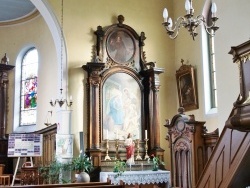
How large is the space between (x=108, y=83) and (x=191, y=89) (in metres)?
2.14

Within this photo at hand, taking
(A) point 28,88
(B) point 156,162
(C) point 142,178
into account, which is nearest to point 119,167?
(C) point 142,178

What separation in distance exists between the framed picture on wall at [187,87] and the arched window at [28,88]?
486 centimetres

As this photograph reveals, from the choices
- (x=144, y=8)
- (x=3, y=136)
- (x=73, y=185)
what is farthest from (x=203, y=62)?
(x=3, y=136)

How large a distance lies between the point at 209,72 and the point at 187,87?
78cm

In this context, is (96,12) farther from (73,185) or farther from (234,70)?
(73,185)

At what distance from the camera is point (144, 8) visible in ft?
35.7

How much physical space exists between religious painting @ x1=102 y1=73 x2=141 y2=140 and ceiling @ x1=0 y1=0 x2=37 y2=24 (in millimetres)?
→ 4383

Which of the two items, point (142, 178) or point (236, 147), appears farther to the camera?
point (142, 178)

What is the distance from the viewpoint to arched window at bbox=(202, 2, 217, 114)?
955 centimetres

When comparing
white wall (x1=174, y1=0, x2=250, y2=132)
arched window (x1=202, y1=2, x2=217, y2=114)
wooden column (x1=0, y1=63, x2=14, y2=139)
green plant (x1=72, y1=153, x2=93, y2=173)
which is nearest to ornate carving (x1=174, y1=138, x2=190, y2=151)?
white wall (x1=174, y1=0, x2=250, y2=132)

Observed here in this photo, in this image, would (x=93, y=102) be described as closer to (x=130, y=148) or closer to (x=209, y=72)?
(x=130, y=148)

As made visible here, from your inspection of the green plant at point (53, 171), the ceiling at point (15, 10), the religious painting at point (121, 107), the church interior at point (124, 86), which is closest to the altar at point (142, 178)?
the church interior at point (124, 86)

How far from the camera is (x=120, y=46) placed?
10.1 metres

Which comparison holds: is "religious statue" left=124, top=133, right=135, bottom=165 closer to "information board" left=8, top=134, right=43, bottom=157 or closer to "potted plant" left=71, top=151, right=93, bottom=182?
"potted plant" left=71, top=151, right=93, bottom=182
